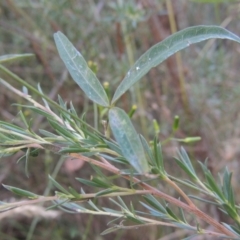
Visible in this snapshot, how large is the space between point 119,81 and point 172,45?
0.70 meters

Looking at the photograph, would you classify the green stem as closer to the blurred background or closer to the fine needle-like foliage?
the blurred background

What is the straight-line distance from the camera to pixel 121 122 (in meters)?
0.26

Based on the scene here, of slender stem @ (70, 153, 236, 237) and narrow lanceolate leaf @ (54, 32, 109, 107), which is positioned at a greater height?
narrow lanceolate leaf @ (54, 32, 109, 107)

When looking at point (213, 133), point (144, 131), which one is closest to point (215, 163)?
point (213, 133)

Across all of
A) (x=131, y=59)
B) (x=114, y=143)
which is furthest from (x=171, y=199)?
(x=131, y=59)

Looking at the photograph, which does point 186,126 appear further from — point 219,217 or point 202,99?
point 219,217

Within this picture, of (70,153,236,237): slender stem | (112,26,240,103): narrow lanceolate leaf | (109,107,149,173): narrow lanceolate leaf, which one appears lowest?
(70,153,236,237): slender stem

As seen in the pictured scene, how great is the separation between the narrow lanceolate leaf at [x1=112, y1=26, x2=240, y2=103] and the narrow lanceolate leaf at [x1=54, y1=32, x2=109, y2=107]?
0.01m

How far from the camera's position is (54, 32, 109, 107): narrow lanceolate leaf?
0.29 m

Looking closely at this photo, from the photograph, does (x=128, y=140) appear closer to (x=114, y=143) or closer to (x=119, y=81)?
(x=114, y=143)

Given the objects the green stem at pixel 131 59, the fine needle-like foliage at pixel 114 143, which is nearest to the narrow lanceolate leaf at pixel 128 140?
the fine needle-like foliage at pixel 114 143

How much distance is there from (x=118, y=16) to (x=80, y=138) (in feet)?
1.97

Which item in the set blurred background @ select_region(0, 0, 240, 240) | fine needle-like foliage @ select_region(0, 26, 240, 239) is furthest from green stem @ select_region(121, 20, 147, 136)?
fine needle-like foliage @ select_region(0, 26, 240, 239)

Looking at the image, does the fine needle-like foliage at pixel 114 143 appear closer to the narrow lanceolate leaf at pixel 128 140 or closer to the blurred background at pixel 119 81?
the narrow lanceolate leaf at pixel 128 140
